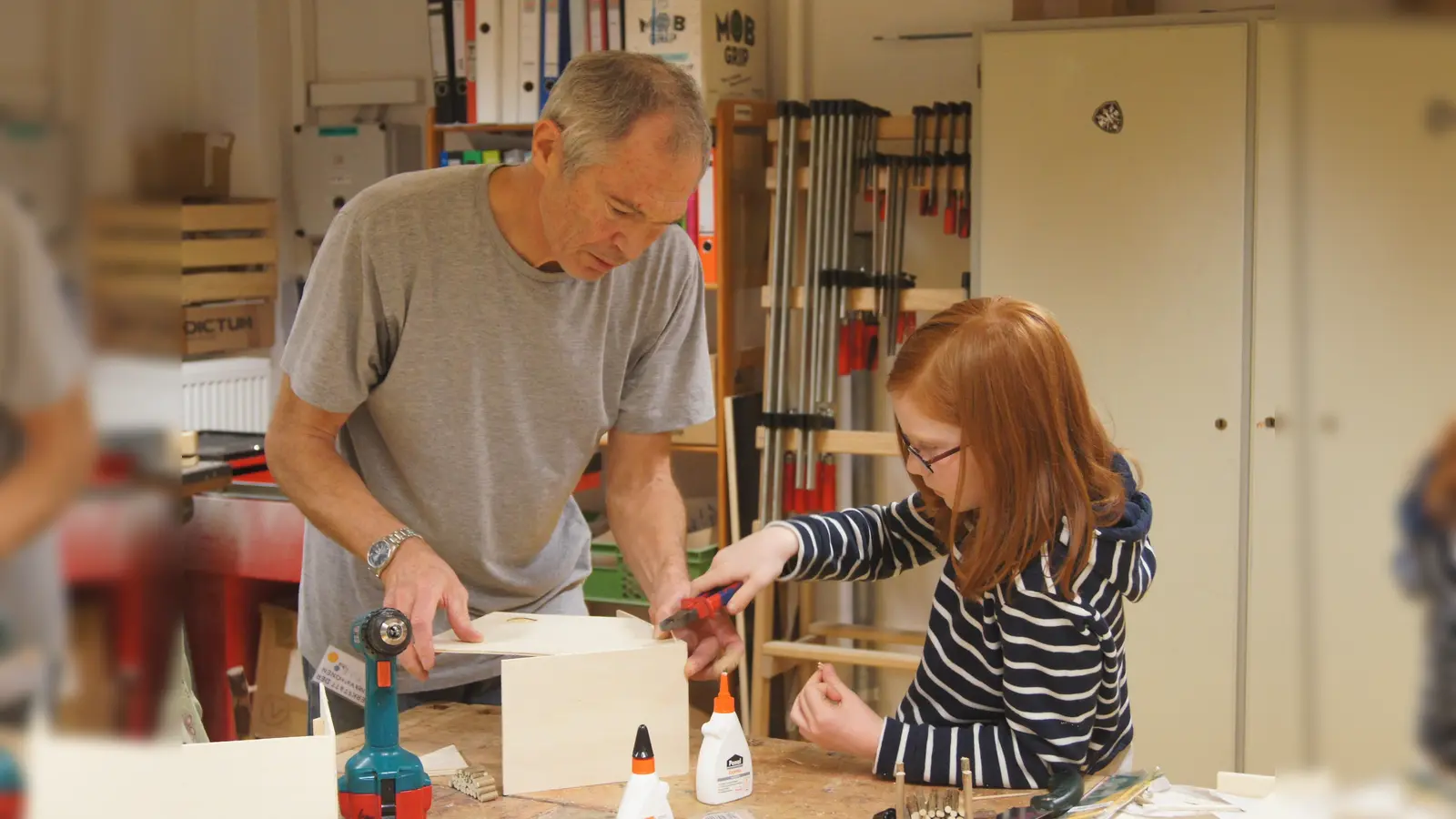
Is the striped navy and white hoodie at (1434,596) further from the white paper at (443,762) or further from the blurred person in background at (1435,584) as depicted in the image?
the white paper at (443,762)

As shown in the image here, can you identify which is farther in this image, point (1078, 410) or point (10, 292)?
point (1078, 410)

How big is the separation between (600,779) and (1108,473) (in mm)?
648

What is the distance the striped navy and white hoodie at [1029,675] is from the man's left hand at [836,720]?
2 cm

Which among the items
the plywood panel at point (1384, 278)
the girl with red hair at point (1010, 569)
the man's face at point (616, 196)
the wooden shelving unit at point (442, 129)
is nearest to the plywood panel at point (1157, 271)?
the wooden shelving unit at point (442, 129)

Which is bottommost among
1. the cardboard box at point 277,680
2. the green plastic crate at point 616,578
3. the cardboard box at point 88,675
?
the cardboard box at point 277,680

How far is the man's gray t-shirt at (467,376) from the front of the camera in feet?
5.23

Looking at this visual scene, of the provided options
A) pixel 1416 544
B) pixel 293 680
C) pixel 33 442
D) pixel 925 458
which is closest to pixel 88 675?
pixel 33 442

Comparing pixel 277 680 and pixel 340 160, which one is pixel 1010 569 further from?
pixel 340 160

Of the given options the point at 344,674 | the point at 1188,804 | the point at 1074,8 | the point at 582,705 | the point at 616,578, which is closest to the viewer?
the point at 1188,804

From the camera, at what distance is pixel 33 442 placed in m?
0.10

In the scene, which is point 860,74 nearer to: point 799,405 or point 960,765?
point 799,405

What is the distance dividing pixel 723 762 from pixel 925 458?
398mm

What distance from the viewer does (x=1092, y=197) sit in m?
3.13

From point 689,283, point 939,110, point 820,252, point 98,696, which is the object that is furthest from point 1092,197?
point 98,696
